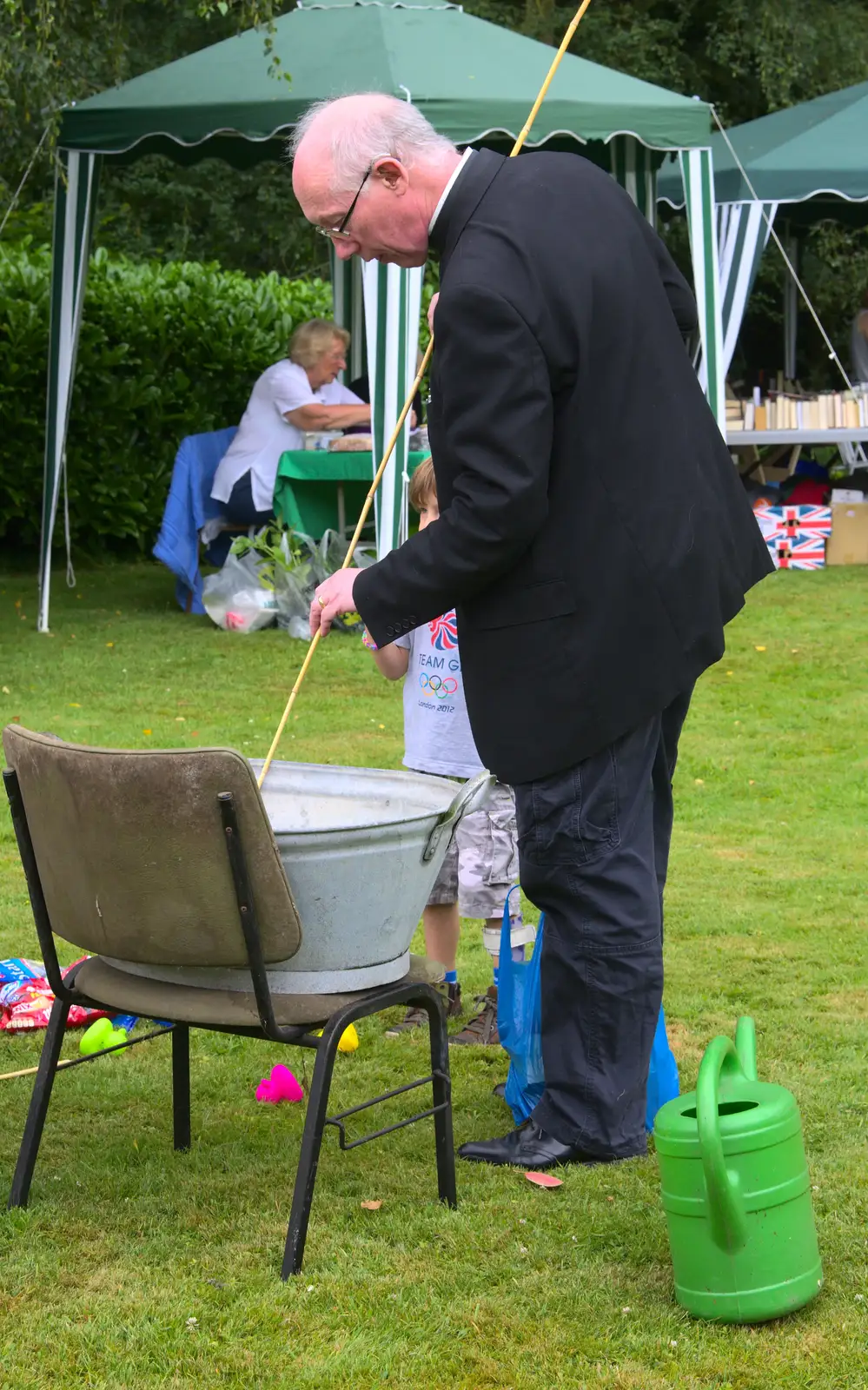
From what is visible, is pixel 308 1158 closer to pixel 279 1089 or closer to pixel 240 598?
pixel 279 1089

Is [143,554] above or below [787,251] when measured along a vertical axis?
below

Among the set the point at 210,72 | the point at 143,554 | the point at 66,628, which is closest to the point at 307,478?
the point at 66,628

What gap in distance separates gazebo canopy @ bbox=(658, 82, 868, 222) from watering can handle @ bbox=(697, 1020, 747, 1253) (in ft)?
36.8

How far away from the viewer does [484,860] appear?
377cm

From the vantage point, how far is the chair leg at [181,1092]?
320cm

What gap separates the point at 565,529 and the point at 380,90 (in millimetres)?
6540

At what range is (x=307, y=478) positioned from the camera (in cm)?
934

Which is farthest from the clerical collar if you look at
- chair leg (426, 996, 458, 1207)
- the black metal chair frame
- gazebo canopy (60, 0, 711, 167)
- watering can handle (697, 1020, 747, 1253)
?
gazebo canopy (60, 0, 711, 167)

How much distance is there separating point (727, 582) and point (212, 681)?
16.9ft

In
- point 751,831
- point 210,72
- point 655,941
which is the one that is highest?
point 210,72

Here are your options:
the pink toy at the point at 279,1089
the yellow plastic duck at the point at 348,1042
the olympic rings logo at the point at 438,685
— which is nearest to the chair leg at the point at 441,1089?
the pink toy at the point at 279,1089

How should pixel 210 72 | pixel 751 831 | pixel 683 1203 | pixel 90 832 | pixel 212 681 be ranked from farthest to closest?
pixel 210 72, pixel 212 681, pixel 751 831, pixel 90 832, pixel 683 1203

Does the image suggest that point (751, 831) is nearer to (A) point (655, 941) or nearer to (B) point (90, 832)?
(A) point (655, 941)

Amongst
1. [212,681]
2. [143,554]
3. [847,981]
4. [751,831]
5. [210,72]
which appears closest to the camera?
[847,981]
